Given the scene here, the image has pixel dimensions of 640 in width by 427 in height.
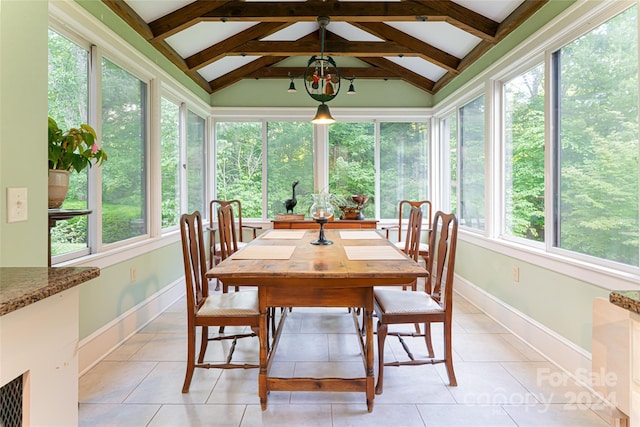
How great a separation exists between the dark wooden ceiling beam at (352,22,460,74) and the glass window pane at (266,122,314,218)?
5.50 ft

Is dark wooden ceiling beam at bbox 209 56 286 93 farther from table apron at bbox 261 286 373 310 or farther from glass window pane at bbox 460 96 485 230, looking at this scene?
table apron at bbox 261 286 373 310

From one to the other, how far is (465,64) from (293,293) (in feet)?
11.2

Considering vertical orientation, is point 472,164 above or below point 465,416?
above

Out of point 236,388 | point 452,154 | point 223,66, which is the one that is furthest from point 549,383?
point 223,66

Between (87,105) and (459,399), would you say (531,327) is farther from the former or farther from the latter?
(87,105)

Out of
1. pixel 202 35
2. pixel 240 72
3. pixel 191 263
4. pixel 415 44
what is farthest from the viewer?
pixel 240 72

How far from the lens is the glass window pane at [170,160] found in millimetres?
3846

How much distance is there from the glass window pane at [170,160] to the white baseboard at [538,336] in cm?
330

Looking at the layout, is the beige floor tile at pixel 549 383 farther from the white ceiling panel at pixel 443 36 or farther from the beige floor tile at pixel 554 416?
the white ceiling panel at pixel 443 36

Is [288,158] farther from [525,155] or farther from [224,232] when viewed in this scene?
[525,155]

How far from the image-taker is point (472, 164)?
419cm

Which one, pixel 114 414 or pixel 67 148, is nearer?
pixel 67 148

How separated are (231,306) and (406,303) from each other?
3.42 ft

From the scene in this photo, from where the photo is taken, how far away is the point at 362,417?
1.91m
